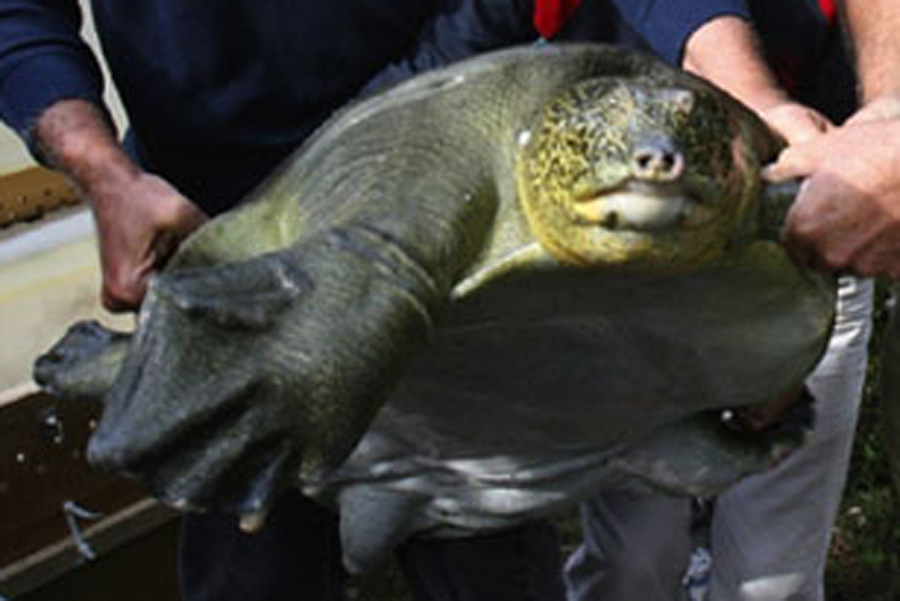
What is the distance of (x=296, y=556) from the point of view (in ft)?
3.88

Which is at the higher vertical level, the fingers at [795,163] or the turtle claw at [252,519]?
the fingers at [795,163]

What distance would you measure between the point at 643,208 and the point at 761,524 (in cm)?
107

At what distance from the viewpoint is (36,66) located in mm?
1082

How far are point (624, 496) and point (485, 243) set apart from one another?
0.93 meters

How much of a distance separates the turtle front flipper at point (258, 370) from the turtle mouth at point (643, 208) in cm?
9

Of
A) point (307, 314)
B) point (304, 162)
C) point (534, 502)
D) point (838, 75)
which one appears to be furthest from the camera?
point (838, 75)

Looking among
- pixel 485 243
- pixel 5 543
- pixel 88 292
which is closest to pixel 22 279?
pixel 88 292

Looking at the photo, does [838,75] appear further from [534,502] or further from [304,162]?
[304,162]

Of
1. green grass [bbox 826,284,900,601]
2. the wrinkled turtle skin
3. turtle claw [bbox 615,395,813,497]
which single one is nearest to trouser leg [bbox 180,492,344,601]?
the wrinkled turtle skin

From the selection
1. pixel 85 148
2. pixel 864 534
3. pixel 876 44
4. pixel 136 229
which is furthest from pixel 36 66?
pixel 864 534

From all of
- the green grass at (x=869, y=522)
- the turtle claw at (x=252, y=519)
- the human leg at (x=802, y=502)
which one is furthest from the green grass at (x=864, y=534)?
the turtle claw at (x=252, y=519)

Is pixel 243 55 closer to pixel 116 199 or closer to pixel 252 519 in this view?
pixel 116 199

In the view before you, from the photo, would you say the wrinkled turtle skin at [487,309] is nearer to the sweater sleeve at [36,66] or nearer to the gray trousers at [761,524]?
the sweater sleeve at [36,66]

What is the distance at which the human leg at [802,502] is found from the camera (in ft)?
4.99
